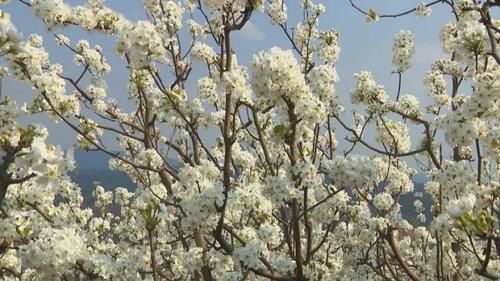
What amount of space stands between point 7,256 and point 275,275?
498 centimetres

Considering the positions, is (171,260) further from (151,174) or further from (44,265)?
(44,265)

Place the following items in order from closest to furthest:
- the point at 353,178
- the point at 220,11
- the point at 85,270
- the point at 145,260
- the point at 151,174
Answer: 1. the point at 353,178
2. the point at 85,270
3. the point at 220,11
4. the point at 145,260
5. the point at 151,174

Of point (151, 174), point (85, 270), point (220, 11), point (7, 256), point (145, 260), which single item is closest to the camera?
point (85, 270)

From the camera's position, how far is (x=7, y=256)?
8.63 m

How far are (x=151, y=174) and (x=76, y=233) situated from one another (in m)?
→ 4.89

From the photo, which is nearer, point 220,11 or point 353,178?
point 353,178

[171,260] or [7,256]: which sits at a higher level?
[171,260]

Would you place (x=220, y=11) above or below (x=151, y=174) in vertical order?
below

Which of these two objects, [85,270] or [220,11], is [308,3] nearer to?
[220,11]

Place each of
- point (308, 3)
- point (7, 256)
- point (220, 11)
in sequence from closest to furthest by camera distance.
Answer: point (220, 11) → point (7, 256) → point (308, 3)

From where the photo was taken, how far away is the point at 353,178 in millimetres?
4812

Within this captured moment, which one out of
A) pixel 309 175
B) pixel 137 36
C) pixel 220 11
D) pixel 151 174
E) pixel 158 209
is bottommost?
pixel 158 209

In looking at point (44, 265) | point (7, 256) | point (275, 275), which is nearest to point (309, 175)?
point (275, 275)

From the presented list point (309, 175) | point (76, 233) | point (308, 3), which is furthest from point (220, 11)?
point (308, 3)
